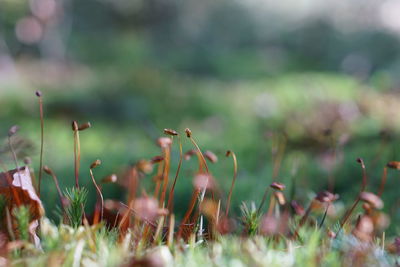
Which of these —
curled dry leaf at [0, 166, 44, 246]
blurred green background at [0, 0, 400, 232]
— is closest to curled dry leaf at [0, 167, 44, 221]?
curled dry leaf at [0, 166, 44, 246]

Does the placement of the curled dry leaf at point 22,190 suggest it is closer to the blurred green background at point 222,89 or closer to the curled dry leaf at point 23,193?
the curled dry leaf at point 23,193

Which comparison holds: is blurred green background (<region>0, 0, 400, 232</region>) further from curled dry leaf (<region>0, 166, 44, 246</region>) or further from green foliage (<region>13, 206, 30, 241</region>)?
green foliage (<region>13, 206, 30, 241</region>)

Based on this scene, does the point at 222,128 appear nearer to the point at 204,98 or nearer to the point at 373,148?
the point at 204,98

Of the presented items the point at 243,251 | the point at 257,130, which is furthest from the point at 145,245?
the point at 257,130

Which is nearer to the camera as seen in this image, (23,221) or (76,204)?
(23,221)

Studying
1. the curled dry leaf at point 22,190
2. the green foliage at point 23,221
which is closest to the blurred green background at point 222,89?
the curled dry leaf at point 22,190

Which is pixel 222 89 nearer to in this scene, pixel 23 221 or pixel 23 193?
pixel 23 193

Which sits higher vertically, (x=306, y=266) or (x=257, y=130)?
(x=306, y=266)

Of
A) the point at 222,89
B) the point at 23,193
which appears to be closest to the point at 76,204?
the point at 23,193
